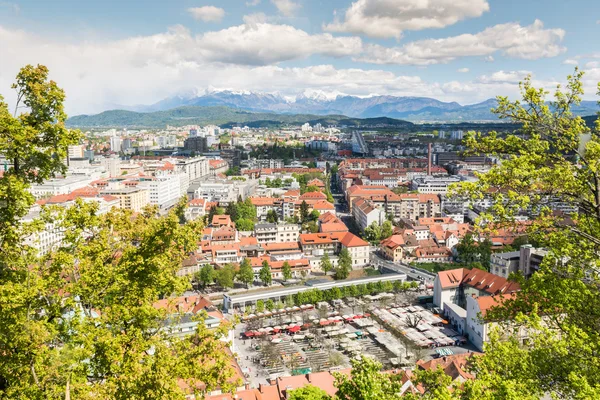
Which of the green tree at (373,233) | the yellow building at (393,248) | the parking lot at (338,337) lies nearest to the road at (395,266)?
the yellow building at (393,248)

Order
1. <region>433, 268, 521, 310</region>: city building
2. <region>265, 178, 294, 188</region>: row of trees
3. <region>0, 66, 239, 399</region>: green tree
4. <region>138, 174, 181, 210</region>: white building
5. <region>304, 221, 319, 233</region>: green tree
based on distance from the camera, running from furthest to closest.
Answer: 1. <region>265, 178, 294, 188</region>: row of trees
2. <region>138, 174, 181, 210</region>: white building
3. <region>304, 221, 319, 233</region>: green tree
4. <region>433, 268, 521, 310</region>: city building
5. <region>0, 66, 239, 399</region>: green tree

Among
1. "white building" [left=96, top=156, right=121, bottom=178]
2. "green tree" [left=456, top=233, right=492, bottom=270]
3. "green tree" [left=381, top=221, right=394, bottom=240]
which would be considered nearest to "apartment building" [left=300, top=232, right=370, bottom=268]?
"green tree" [left=381, top=221, right=394, bottom=240]

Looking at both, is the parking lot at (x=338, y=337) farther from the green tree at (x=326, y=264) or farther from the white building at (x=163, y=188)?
the white building at (x=163, y=188)

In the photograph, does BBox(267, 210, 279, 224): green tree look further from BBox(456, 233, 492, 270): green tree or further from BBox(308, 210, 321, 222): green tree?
BBox(456, 233, 492, 270): green tree

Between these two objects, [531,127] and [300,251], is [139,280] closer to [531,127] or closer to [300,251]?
[531,127]

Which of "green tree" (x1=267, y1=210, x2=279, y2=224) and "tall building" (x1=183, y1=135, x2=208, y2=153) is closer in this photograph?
"green tree" (x1=267, y1=210, x2=279, y2=224)
